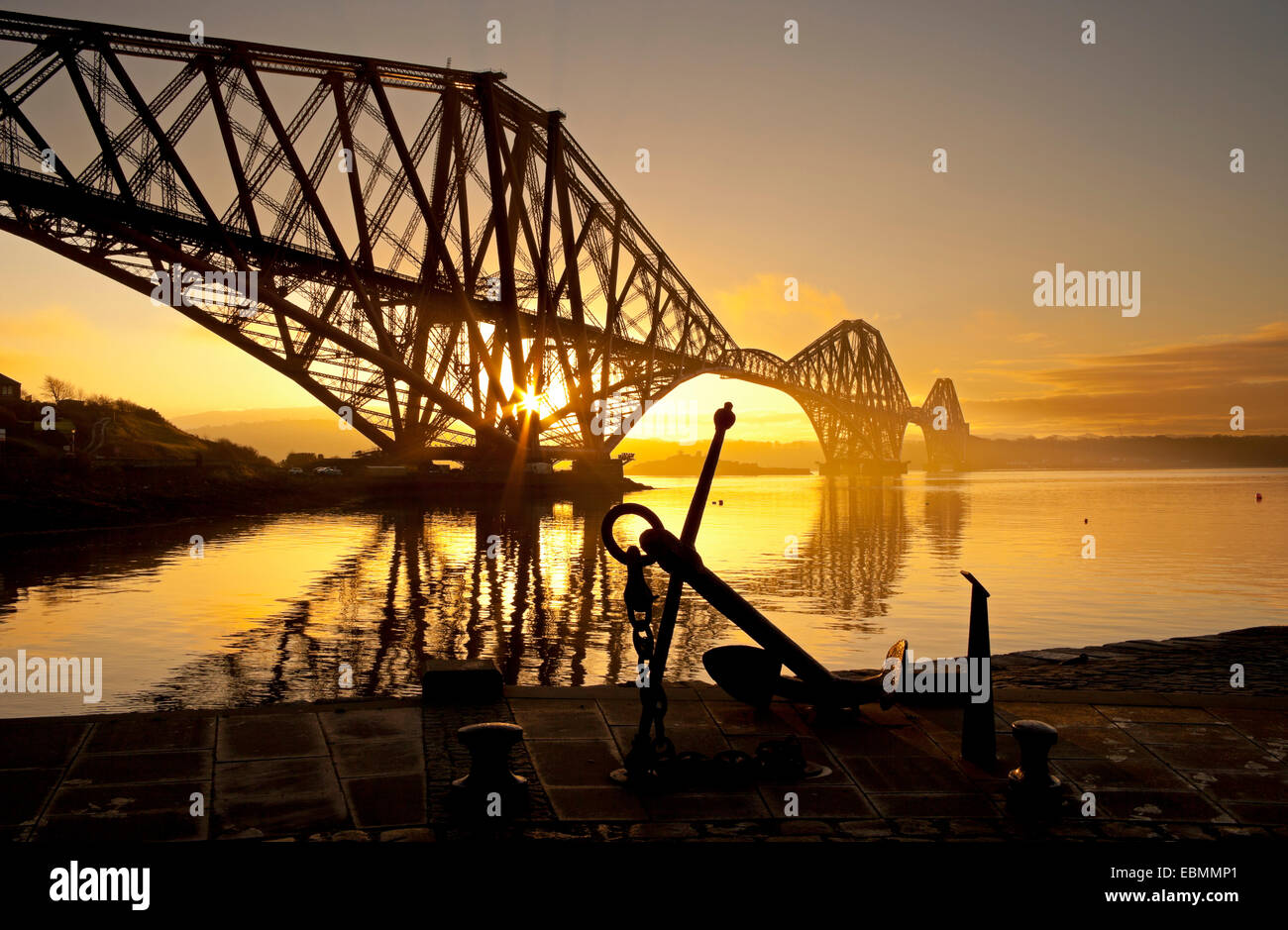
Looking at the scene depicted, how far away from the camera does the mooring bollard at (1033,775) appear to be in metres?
4.81

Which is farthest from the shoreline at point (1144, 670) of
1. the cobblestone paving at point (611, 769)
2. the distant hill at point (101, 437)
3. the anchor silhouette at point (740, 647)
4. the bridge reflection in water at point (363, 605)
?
the distant hill at point (101, 437)

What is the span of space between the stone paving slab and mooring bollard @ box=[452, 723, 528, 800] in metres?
0.07

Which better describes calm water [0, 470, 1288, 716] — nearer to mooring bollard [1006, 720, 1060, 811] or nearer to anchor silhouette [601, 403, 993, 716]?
anchor silhouette [601, 403, 993, 716]

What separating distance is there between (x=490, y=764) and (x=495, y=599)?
1192 centimetres

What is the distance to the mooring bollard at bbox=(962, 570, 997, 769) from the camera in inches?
214

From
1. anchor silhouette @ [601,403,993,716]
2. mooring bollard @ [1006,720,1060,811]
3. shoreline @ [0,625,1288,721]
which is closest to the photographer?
mooring bollard @ [1006,720,1060,811]

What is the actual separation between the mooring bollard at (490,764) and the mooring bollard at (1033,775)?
2.35m

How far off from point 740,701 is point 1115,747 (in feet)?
7.16

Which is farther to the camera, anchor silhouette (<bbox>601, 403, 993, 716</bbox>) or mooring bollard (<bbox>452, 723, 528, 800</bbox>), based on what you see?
anchor silhouette (<bbox>601, 403, 993, 716</bbox>)

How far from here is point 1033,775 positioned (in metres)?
4.89

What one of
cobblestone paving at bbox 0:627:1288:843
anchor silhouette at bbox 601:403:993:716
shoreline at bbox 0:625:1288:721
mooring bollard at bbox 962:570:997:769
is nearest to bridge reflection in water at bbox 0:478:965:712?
shoreline at bbox 0:625:1288:721

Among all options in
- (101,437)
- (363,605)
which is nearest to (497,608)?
(363,605)
